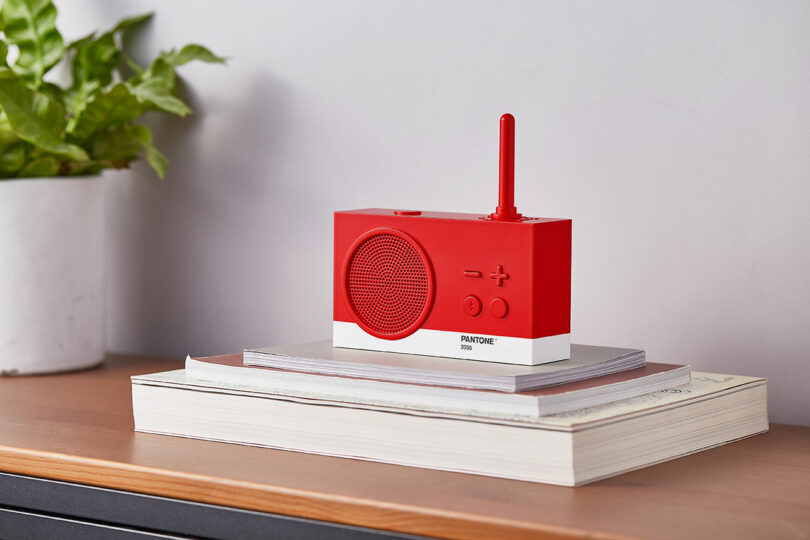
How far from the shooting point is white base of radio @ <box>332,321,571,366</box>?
0.77m

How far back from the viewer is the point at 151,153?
3.83 ft

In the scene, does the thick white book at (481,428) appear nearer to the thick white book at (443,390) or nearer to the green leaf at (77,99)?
the thick white book at (443,390)

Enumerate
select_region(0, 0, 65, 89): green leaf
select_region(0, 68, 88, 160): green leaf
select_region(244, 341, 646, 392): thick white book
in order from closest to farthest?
select_region(244, 341, 646, 392): thick white book < select_region(0, 68, 88, 160): green leaf < select_region(0, 0, 65, 89): green leaf

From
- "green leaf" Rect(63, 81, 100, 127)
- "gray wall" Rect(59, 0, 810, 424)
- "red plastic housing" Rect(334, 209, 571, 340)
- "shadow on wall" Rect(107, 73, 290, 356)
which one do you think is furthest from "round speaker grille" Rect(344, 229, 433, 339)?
"green leaf" Rect(63, 81, 100, 127)

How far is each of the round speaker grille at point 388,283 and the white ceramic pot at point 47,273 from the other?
1.43ft

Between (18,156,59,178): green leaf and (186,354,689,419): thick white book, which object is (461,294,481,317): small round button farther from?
(18,156,59,178): green leaf

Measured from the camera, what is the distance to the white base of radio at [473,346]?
771 mm

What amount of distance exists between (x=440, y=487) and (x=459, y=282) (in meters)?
0.18

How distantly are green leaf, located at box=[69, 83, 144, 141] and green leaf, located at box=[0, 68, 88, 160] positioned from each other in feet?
0.12

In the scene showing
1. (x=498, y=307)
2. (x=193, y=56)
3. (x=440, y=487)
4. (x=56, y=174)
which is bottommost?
(x=440, y=487)

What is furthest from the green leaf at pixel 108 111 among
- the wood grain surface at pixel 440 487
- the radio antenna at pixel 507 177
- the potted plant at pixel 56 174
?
the radio antenna at pixel 507 177

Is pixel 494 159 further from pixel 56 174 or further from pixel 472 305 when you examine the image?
pixel 56 174

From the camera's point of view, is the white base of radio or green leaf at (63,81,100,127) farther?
green leaf at (63,81,100,127)

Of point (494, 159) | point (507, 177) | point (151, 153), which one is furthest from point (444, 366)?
point (151, 153)
